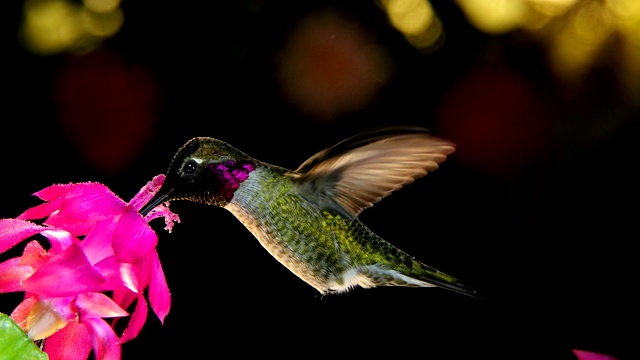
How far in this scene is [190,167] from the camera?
818mm

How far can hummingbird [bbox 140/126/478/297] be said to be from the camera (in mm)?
859

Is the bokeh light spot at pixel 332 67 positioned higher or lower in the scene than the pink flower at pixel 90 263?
higher

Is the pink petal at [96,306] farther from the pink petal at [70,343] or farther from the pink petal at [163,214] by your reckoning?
the pink petal at [163,214]

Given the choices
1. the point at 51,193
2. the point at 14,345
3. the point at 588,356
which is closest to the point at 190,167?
the point at 51,193

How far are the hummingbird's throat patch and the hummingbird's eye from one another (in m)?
0.03

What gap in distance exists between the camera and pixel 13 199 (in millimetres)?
1595

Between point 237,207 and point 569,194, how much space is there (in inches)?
42.3

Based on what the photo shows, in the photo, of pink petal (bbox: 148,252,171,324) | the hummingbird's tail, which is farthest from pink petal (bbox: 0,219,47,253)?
the hummingbird's tail

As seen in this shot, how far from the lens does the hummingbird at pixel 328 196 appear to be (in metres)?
0.86

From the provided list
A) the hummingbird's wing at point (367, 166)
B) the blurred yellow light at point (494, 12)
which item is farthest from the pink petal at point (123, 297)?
the blurred yellow light at point (494, 12)

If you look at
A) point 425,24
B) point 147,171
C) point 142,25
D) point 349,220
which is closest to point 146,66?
point 142,25

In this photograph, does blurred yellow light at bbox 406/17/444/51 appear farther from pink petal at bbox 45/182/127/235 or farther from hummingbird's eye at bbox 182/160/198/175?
pink petal at bbox 45/182/127/235

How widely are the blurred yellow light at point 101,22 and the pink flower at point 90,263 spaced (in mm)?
920

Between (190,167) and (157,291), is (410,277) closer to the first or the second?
(190,167)
